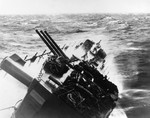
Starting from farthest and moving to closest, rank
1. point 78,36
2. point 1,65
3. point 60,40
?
1. point 78,36
2. point 60,40
3. point 1,65

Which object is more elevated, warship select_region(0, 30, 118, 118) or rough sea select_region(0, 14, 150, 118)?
warship select_region(0, 30, 118, 118)

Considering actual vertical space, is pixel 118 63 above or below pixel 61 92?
below

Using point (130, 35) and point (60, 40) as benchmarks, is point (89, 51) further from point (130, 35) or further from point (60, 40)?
point (130, 35)

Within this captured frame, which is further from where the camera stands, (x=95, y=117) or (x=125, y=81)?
(x=125, y=81)

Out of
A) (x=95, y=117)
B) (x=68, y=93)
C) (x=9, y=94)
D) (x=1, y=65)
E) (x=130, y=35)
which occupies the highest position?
(x=1, y=65)

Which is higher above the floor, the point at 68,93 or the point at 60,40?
the point at 68,93

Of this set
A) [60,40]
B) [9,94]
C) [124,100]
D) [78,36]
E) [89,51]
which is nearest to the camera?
[9,94]

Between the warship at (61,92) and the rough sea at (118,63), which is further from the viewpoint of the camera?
the rough sea at (118,63)

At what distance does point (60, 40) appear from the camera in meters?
50.1

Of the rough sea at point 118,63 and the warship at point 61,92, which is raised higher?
the warship at point 61,92

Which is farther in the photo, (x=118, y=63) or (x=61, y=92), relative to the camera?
(x=118, y=63)

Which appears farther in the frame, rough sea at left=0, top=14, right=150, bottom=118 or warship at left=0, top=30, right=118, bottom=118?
rough sea at left=0, top=14, right=150, bottom=118

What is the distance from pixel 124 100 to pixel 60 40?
2810 cm

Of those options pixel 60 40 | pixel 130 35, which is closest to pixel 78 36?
pixel 60 40
